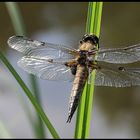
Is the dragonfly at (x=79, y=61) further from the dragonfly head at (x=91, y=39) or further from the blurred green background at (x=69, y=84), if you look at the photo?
the blurred green background at (x=69, y=84)

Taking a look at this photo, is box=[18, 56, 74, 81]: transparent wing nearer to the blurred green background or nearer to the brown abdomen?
the brown abdomen

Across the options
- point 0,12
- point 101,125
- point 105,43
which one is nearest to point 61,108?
point 101,125

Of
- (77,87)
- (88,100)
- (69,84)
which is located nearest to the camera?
(88,100)

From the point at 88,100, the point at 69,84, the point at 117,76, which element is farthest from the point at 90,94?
the point at 69,84

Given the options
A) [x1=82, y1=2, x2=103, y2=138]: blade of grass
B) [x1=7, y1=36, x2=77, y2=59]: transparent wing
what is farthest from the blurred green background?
[x1=82, y1=2, x2=103, y2=138]: blade of grass

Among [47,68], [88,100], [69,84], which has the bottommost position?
[88,100]

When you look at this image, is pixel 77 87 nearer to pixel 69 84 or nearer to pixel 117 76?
pixel 117 76

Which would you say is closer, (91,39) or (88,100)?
(88,100)
